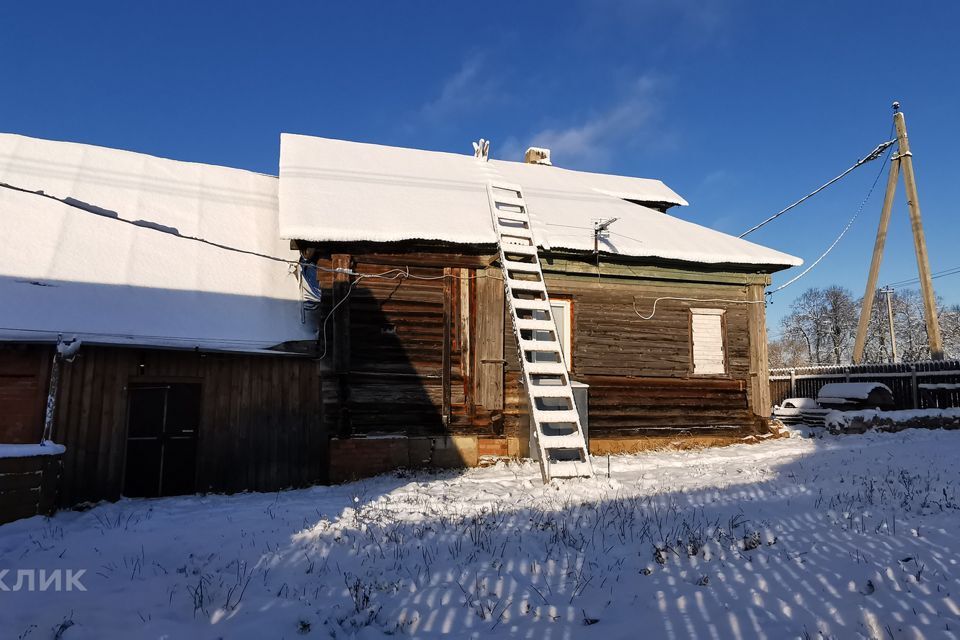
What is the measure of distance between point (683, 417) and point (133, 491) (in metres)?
9.47

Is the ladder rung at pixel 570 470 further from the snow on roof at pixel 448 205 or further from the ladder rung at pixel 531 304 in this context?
the snow on roof at pixel 448 205

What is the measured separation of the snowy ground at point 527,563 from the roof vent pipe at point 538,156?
35.5 feet

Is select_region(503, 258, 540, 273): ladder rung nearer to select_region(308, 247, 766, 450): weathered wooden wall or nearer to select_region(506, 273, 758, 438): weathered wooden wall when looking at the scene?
select_region(308, 247, 766, 450): weathered wooden wall

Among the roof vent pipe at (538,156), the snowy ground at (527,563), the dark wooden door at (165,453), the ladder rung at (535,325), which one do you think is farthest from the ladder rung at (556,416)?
the roof vent pipe at (538,156)

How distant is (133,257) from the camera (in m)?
9.37

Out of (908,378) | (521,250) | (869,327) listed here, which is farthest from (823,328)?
(521,250)

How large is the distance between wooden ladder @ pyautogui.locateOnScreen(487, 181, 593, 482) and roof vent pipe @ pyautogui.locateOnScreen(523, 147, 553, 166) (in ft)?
15.5

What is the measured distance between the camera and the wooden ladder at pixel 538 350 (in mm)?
7461

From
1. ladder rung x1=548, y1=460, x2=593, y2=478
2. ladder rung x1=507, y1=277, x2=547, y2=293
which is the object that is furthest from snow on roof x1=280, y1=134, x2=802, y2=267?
ladder rung x1=548, y1=460, x2=593, y2=478

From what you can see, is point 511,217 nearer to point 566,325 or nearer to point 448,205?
point 448,205

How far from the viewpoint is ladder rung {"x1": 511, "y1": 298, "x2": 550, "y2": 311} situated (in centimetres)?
920

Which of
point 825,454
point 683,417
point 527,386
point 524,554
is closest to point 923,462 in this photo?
point 825,454

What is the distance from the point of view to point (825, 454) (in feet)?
31.1

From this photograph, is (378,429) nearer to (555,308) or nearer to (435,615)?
(555,308)
